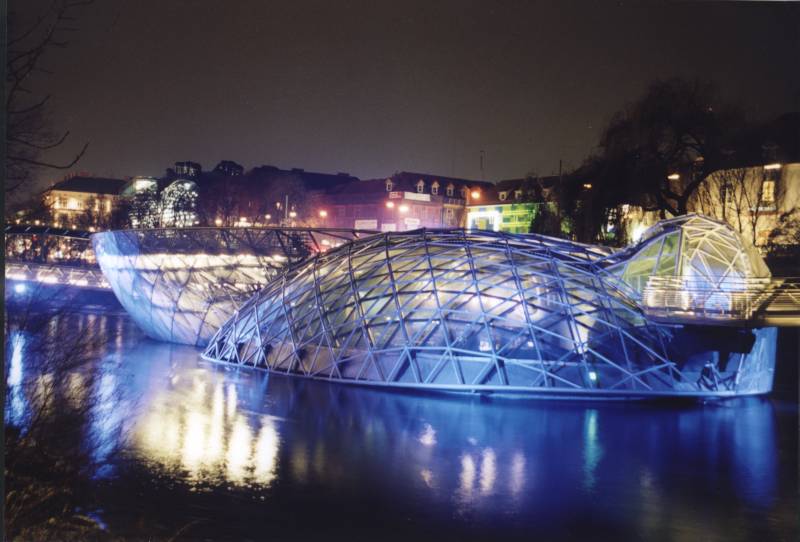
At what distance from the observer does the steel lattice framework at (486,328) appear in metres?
22.9

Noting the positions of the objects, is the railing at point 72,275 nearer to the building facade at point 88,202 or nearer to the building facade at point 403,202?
the building facade at point 88,202

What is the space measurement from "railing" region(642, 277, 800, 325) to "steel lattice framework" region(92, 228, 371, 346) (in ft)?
51.6

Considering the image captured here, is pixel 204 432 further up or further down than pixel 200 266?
further down

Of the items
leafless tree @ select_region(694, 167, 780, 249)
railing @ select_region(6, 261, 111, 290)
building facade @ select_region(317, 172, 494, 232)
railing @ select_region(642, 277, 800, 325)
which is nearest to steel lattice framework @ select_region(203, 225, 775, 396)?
railing @ select_region(642, 277, 800, 325)

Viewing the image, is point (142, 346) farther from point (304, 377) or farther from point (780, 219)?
point (780, 219)

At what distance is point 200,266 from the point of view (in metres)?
33.9

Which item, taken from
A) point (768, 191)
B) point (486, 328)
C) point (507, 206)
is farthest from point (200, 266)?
point (507, 206)

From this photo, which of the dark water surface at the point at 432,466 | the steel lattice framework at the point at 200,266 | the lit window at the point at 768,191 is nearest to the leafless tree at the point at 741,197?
the lit window at the point at 768,191

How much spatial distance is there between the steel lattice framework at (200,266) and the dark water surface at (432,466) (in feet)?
31.3

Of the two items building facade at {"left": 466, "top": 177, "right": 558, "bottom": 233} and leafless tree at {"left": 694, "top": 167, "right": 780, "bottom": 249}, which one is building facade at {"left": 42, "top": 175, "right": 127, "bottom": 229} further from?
leafless tree at {"left": 694, "top": 167, "right": 780, "bottom": 249}

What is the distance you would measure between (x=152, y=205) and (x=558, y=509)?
74.9 m

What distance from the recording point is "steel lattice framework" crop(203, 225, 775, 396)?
22.9m

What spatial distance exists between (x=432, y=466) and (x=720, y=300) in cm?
1197

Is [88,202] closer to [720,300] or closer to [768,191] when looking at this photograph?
[768,191]
